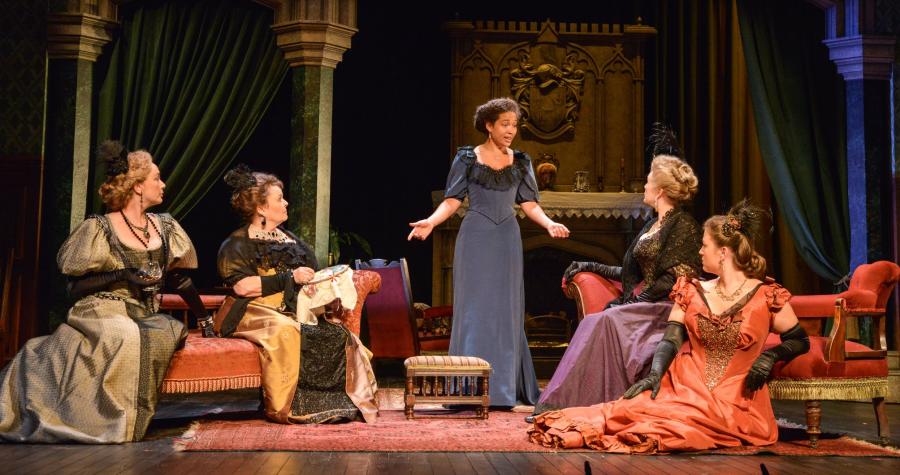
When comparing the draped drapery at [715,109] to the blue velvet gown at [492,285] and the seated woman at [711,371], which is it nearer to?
the blue velvet gown at [492,285]

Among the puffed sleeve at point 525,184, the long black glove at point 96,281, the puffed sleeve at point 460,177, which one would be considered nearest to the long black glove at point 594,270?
the puffed sleeve at point 525,184

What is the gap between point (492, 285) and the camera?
5.35 m

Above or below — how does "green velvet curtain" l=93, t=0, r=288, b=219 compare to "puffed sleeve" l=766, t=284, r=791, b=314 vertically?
above

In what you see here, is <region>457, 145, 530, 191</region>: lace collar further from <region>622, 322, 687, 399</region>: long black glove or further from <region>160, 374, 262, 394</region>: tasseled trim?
<region>160, 374, 262, 394</region>: tasseled trim

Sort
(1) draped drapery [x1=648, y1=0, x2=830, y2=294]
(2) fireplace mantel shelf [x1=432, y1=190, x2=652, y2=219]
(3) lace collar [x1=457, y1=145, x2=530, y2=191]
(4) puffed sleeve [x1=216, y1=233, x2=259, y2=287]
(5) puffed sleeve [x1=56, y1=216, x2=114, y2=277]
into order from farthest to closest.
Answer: (1) draped drapery [x1=648, y1=0, x2=830, y2=294] < (2) fireplace mantel shelf [x1=432, y1=190, x2=652, y2=219] < (3) lace collar [x1=457, y1=145, x2=530, y2=191] < (4) puffed sleeve [x1=216, y1=233, x2=259, y2=287] < (5) puffed sleeve [x1=56, y1=216, x2=114, y2=277]

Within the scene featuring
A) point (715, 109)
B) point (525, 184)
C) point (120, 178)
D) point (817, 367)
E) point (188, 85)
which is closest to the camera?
point (817, 367)

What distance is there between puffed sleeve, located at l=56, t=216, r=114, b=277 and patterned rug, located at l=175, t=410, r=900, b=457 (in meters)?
0.90

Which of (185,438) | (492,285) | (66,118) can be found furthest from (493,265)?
(66,118)

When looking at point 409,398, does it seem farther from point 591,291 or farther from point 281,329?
point 591,291

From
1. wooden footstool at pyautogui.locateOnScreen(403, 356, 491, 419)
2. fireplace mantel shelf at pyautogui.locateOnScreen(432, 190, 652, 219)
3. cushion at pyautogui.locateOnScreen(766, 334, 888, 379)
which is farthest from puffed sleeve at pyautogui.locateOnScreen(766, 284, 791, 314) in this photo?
fireplace mantel shelf at pyautogui.locateOnScreen(432, 190, 652, 219)

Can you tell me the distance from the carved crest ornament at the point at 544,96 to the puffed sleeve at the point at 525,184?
372 centimetres

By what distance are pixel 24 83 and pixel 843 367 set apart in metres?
5.96

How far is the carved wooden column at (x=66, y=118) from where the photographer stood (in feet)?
23.0

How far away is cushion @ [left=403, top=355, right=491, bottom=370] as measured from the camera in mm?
4840
